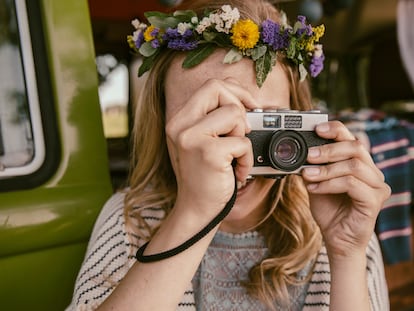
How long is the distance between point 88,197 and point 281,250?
0.55 m

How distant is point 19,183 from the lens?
4.03ft

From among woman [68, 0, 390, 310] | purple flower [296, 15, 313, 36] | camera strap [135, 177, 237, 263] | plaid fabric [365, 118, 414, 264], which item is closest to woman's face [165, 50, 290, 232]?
woman [68, 0, 390, 310]

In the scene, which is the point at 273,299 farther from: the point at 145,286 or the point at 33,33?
the point at 33,33

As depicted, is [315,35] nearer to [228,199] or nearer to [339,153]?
[339,153]

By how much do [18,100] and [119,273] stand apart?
0.52 meters

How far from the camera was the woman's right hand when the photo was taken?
84cm

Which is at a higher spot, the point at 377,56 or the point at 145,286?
the point at 377,56

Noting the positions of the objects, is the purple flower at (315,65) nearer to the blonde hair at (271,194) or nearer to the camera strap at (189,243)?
the blonde hair at (271,194)

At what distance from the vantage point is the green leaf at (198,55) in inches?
42.8

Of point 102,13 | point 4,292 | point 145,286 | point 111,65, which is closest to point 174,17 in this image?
point 145,286

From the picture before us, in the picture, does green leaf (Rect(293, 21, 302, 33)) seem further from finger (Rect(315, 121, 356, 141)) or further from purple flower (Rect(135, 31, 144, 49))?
purple flower (Rect(135, 31, 144, 49))

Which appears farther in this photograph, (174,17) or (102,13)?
(102,13)

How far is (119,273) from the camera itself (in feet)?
3.78

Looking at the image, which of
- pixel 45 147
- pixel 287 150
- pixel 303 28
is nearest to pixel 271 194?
pixel 287 150
